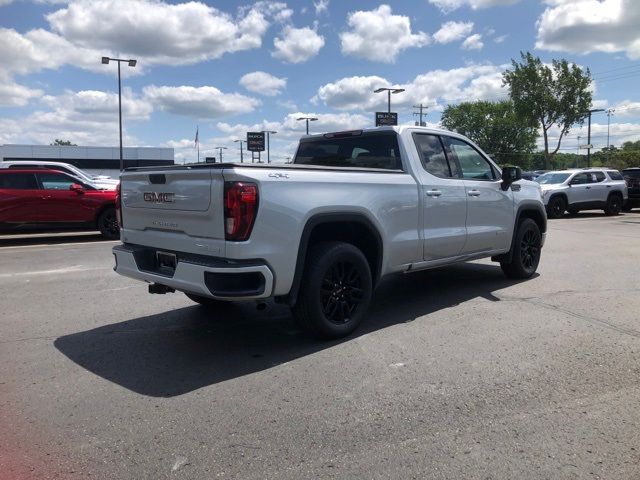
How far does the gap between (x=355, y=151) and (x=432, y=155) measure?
Answer: 84 cm

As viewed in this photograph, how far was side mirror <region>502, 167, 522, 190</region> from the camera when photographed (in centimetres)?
677

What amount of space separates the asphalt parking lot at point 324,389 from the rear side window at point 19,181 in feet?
21.6

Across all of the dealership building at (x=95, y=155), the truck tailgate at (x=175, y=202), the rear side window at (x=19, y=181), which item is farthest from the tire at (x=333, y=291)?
the dealership building at (x=95, y=155)

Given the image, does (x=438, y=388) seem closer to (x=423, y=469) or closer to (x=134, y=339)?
(x=423, y=469)

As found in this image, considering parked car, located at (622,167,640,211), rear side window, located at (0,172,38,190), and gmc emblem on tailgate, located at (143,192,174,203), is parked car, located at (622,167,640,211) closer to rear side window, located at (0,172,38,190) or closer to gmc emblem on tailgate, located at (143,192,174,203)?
rear side window, located at (0,172,38,190)

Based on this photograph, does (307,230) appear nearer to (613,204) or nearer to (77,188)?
(77,188)

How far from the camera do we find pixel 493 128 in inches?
3593

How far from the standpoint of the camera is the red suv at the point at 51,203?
1213 centimetres

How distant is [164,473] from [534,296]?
5052mm

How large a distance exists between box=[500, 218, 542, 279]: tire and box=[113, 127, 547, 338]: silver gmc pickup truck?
24.2 inches

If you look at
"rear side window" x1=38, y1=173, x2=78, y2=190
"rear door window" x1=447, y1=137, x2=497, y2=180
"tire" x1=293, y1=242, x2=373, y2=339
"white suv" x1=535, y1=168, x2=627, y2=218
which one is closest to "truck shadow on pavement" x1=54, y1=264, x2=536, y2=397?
"tire" x1=293, y1=242, x2=373, y2=339

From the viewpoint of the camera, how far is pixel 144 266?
15.8 feet

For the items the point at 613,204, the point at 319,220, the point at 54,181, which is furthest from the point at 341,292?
the point at 613,204

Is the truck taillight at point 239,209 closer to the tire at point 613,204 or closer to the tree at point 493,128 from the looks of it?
the tire at point 613,204
